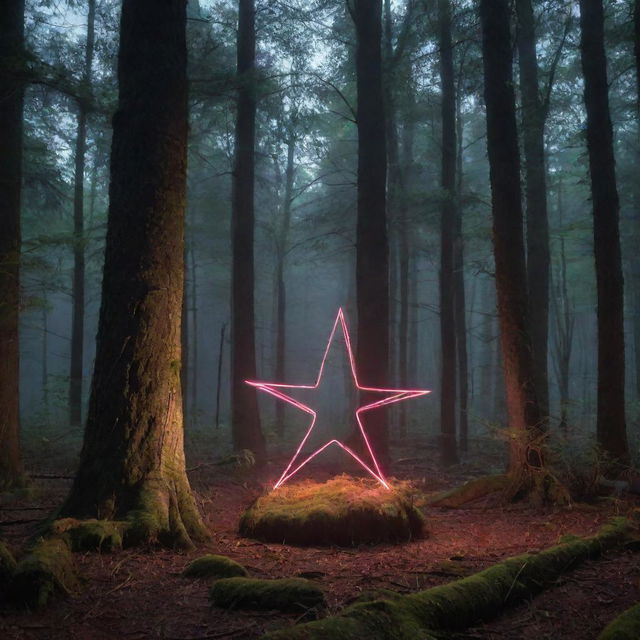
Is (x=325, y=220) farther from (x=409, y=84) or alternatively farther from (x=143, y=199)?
(x=143, y=199)

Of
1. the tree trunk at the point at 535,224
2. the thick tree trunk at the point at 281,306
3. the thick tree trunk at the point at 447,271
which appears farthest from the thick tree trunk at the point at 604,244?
the thick tree trunk at the point at 281,306

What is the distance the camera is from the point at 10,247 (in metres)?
9.36

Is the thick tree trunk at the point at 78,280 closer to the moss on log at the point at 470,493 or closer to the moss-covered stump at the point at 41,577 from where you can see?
the moss on log at the point at 470,493

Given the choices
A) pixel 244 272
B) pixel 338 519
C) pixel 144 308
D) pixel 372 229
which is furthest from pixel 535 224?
pixel 144 308

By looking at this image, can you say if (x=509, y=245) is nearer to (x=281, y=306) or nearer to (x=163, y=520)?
(x=163, y=520)

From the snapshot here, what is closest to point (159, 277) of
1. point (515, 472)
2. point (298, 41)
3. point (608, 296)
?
point (515, 472)

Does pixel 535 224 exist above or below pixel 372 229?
above

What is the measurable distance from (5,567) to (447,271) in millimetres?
13020

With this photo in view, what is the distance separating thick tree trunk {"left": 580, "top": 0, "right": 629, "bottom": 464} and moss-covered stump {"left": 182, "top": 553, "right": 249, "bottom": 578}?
768 cm

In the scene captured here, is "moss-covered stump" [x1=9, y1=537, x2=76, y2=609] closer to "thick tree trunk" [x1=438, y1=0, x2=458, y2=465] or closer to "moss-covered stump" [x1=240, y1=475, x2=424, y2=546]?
"moss-covered stump" [x1=240, y1=475, x2=424, y2=546]

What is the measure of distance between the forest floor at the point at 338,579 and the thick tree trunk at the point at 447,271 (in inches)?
273

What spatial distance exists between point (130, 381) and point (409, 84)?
14.4 metres

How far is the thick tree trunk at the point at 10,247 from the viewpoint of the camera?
9.20 m

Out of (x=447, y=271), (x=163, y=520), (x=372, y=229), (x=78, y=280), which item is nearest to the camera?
(x=163, y=520)
